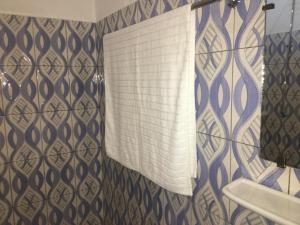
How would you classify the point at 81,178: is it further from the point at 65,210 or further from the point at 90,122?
the point at 90,122

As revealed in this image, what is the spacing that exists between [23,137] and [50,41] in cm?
68

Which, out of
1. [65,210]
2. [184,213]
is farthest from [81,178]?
[184,213]

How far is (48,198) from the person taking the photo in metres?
1.86

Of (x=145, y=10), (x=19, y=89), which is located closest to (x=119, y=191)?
(x=19, y=89)

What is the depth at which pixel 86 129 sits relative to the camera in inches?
77.4

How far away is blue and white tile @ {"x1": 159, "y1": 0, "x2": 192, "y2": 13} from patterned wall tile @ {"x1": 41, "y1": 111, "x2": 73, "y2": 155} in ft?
3.45

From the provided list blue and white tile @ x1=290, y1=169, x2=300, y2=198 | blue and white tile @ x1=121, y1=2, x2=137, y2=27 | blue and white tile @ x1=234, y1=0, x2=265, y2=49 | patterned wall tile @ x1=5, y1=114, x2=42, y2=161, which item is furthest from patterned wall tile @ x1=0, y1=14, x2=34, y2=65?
blue and white tile @ x1=290, y1=169, x2=300, y2=198

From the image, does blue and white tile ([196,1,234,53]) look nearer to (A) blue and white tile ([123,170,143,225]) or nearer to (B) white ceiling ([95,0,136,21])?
(B) white ceiling ([95,0,136,21])

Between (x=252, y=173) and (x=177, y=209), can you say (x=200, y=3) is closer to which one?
(x=252, y=173)

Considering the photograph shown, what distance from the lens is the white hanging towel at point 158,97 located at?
1.05 metres

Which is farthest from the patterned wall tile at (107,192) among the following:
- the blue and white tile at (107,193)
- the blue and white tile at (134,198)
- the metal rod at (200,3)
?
the metal rod at (200,3)

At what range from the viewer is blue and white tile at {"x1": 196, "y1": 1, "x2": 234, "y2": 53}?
922 mm

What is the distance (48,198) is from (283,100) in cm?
171

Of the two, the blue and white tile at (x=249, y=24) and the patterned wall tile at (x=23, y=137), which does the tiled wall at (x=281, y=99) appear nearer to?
the blue and white tile at (x=249, y=24)
